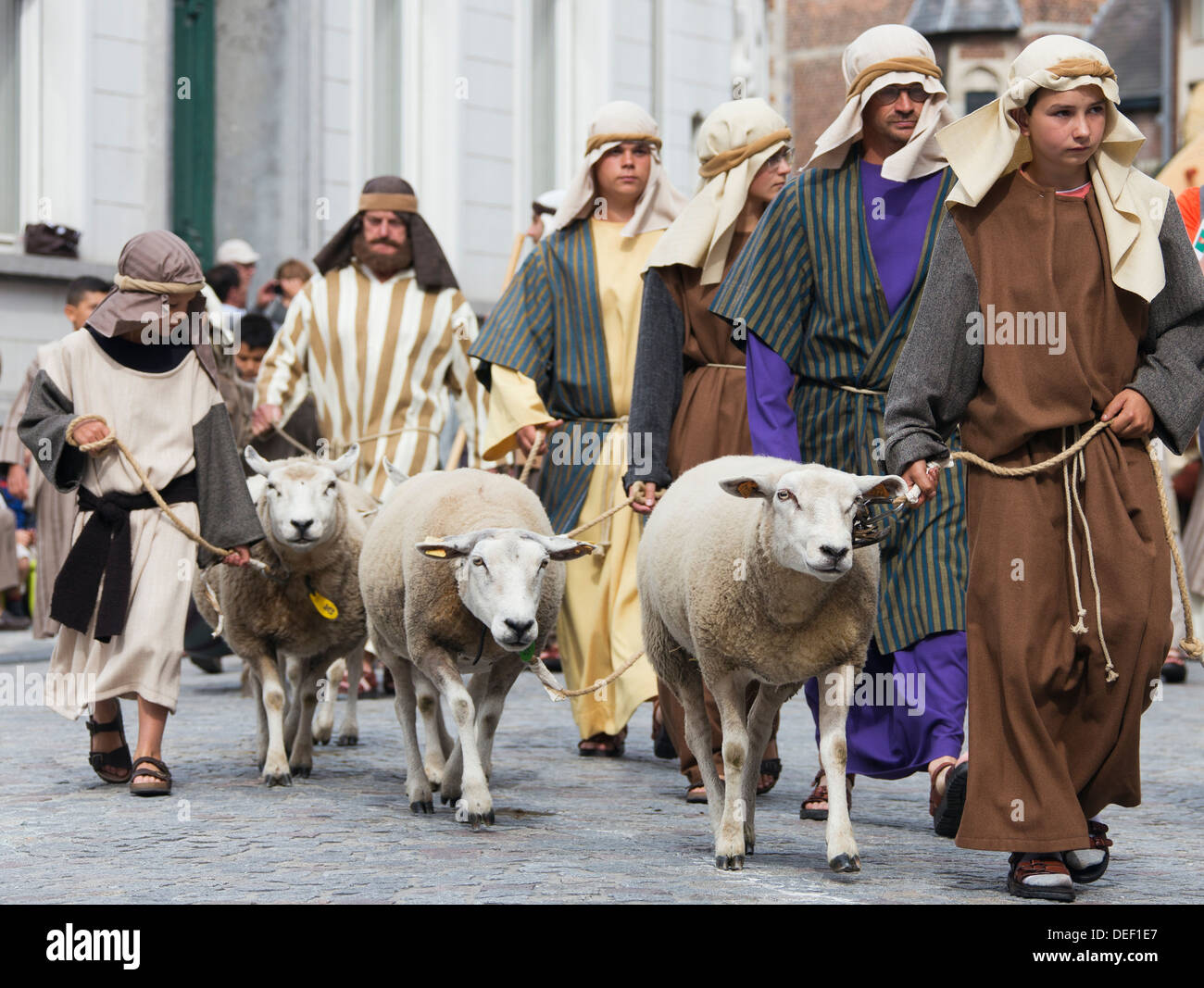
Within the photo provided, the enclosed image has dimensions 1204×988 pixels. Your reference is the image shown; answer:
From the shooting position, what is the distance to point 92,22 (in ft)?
52.7

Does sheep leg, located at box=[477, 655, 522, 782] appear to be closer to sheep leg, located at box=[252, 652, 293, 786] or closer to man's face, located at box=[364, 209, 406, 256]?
sheep leg, located at box=[252, 652, 293, 786]

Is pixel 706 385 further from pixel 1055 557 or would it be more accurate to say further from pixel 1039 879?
pixel 1039 879

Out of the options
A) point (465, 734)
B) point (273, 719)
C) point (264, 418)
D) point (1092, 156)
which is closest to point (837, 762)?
point (465, 734)

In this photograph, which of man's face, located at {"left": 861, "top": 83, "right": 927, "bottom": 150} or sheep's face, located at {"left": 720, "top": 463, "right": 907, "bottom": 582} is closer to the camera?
sheep's face, located at {"left": 720, "top": 463, "right": 907, "bottom": 582}

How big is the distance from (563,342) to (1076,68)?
3281 millimetres

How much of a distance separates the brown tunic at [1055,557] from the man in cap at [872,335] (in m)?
0.86

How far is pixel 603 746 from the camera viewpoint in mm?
8453

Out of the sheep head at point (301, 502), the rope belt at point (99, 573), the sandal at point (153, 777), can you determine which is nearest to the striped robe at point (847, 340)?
the sheep head at point (301, 502)

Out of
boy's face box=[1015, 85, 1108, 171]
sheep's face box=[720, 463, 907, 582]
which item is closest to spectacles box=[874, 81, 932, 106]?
boy's face box=[1015, 85, 1108, 171]

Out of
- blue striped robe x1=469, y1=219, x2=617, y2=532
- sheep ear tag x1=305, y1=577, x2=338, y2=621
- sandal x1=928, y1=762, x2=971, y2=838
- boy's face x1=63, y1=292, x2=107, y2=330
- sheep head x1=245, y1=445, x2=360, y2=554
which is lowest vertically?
sandal x1=928, y1=762, x2=971, y2=838

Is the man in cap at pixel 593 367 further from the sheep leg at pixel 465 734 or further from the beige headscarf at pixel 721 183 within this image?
the sheep leg at pixel 465 734

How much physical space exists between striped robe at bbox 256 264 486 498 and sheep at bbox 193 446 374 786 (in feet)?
5.19

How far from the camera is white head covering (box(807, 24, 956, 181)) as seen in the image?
6578 millimetres

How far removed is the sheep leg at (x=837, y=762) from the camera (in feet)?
18.5
